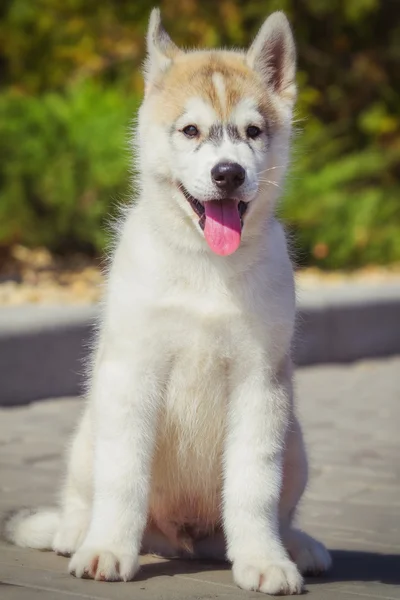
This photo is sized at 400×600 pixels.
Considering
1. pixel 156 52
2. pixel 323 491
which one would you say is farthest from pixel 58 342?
pixel 156 52

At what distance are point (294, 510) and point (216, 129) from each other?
1.29 m

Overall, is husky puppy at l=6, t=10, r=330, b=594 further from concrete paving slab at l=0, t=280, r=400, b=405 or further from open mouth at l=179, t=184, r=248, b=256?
concrete paving slab at l=0, t=280, r=400, b=405

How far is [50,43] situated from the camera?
14711 mm

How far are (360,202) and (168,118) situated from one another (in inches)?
328

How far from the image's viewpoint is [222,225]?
3.72 m

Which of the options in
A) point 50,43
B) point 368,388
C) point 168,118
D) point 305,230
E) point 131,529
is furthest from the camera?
point 50,43

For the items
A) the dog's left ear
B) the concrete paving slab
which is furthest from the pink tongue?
the concrete paving slab

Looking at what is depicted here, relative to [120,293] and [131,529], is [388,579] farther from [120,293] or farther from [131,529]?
[120,293]

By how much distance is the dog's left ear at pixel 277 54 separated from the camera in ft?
13.2

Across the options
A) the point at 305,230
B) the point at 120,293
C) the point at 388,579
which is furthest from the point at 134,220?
the point at 305,230

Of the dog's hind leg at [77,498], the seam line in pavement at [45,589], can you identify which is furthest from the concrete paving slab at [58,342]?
the seam line in pavement at [45,589]

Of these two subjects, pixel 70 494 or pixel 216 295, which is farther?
pixel 70 494

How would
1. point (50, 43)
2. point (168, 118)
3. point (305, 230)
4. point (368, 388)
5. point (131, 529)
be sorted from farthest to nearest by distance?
point (50, 43) → point (305, 230) → point (368, 388) → point (168, 118) → point (131, 529)

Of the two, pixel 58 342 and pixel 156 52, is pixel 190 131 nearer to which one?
pixel 156 52
